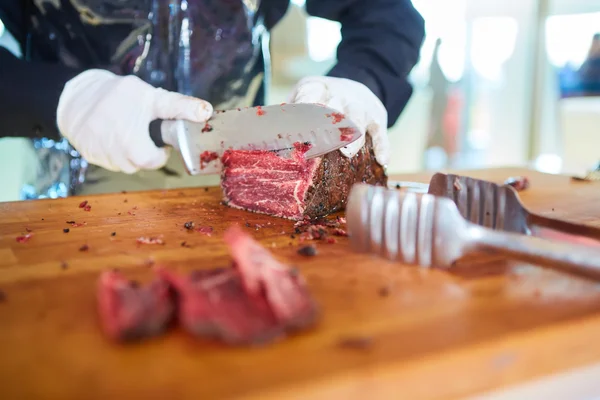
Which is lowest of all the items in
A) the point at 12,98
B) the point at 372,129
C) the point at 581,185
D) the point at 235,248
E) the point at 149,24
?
the point at 581,185

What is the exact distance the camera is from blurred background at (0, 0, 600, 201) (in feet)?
20.5

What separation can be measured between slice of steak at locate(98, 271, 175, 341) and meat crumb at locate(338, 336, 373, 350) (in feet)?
1.20

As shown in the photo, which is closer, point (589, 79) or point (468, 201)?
point (468, 201)

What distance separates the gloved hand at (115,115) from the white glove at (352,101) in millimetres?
546

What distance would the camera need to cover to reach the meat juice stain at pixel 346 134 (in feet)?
6.68

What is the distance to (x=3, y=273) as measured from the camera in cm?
148

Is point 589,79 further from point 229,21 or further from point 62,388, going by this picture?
point 62,388

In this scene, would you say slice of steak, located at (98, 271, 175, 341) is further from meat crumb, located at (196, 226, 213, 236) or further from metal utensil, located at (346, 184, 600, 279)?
meat crumb, located at (196, 226, 213, 236)

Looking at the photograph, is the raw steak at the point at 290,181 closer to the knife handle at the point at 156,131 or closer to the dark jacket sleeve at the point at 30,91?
the knife handle at the point at 156,131

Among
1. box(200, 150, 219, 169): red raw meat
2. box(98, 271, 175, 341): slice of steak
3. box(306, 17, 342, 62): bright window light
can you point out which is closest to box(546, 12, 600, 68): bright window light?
box(306, 17, 342, 62): bright window light

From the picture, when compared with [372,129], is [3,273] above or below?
below

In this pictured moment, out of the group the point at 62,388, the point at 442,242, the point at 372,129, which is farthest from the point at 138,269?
the point at 372,129

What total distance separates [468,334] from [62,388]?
802mm

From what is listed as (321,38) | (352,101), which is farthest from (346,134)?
(321,38)
